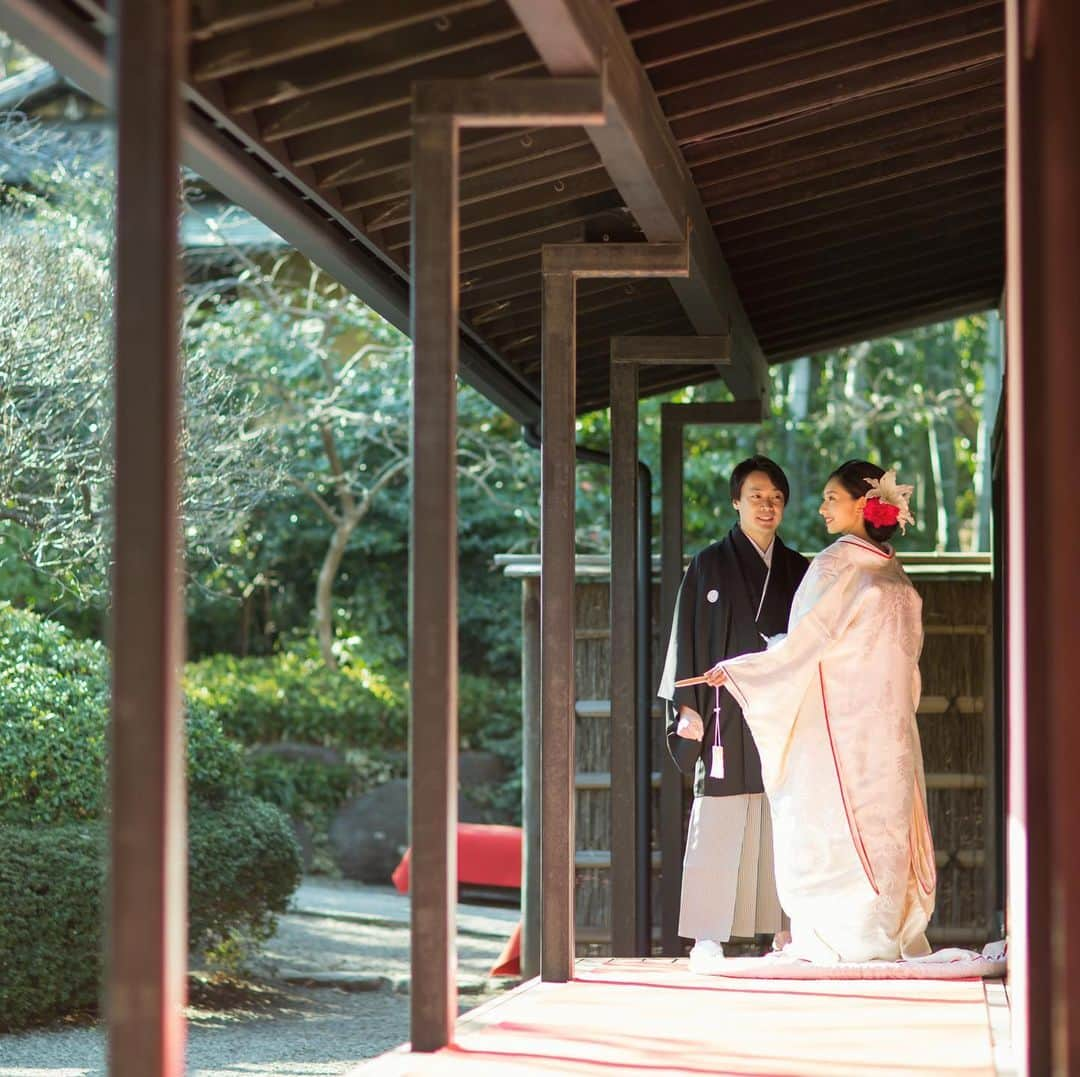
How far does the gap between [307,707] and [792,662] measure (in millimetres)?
9246

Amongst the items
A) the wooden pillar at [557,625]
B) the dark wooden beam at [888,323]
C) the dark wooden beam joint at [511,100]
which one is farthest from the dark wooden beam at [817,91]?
the dark wooden beam at [888,323]

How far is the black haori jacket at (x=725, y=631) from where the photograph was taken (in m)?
6.28

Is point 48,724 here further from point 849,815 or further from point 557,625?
point 849,815

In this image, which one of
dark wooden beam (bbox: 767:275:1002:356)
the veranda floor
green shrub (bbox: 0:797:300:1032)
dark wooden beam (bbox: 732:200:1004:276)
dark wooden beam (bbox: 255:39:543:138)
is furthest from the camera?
dark wooden beam (bbox: 767:275:1002:356)

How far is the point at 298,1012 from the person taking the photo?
8.66 m

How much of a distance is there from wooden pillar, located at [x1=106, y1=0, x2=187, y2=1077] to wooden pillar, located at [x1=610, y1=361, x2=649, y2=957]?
12.5ft

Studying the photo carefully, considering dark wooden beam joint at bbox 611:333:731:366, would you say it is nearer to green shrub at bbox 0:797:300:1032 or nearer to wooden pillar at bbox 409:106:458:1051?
wooden pillar at bbox 409:106:458:1051

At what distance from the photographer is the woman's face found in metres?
5.73

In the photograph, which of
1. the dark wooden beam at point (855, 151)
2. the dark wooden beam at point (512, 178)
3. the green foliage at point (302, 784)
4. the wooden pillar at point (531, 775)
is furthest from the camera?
the green foliage at point (302, 784)

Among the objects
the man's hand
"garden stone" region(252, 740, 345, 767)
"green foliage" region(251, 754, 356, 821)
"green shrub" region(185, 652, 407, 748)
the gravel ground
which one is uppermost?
the man's hand

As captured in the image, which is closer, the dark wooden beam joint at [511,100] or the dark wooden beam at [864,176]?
the dark wooden beam joint at [511,100]

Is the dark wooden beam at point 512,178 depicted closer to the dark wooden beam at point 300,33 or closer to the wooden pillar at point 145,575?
the dark wooden beam at point 300,33

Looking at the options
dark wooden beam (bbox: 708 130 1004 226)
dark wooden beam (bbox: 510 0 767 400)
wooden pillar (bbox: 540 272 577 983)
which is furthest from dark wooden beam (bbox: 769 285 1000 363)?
wooden pillar (bbox: 540 272 577 983)

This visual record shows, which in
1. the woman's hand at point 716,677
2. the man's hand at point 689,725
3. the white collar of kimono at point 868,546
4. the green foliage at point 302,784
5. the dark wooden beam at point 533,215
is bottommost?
the green foliage at point 302,784
